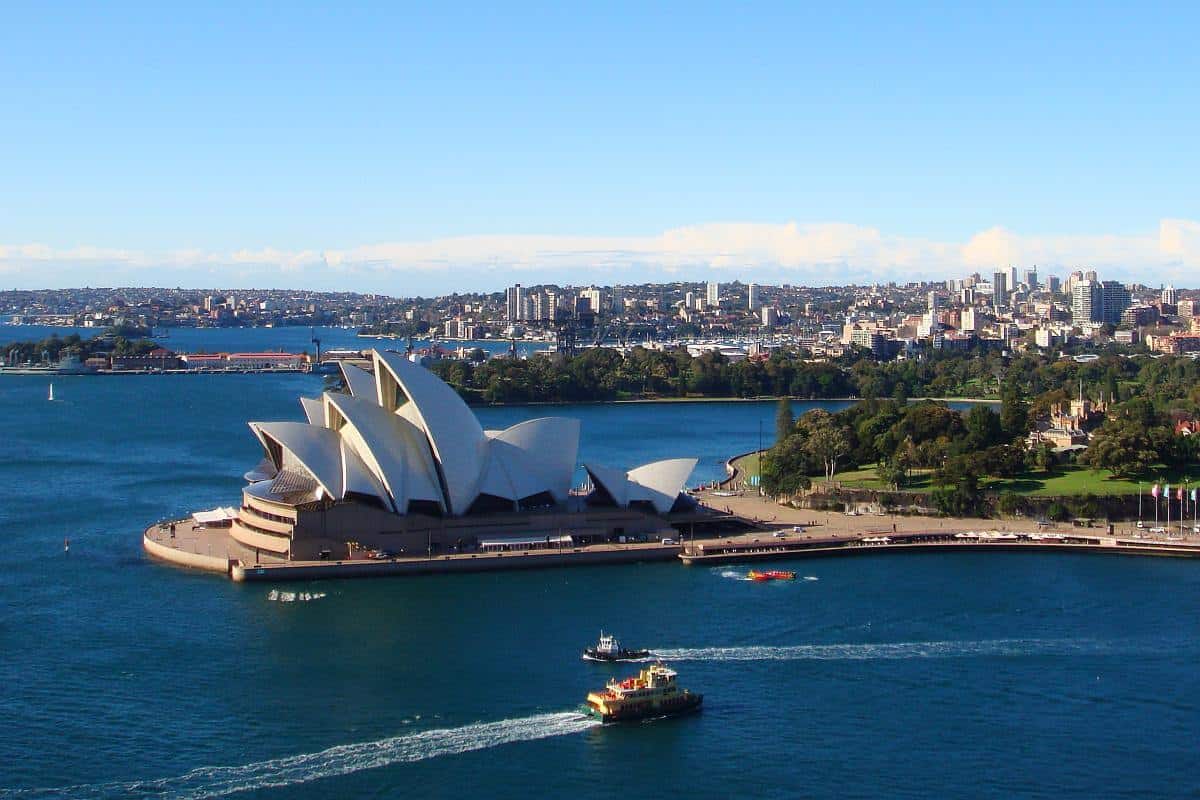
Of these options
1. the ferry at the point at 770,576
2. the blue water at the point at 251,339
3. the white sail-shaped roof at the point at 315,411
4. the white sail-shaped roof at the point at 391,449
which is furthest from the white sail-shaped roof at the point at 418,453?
the blue water at the point at 251,339

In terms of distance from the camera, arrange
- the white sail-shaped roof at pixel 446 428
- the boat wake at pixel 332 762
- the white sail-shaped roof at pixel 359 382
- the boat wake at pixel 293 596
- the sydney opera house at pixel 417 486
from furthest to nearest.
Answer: the white sail-shaped roof at pixel 359 382 → the white sail-shaped roof at pixel 446 428 → the sydney opera house at pixel 417 486 → the boat wake at pixel 293 596 → the boat wake at pixel 332 762

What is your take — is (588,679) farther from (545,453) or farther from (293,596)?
(545,453)

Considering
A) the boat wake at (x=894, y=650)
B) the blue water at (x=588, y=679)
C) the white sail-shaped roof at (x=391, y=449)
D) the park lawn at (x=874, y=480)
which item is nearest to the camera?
the blue water at (x=588, y=679)

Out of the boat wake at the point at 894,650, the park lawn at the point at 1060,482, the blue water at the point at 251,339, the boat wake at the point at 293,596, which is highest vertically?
the blue water at the point at 251,339

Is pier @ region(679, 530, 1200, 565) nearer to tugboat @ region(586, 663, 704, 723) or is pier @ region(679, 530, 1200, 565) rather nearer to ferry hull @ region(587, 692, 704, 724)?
tugboat @ region(586, 663, 704, 723)

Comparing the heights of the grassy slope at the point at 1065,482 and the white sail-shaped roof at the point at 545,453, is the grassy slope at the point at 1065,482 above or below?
below

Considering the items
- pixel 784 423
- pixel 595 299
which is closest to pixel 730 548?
pixel 784 423

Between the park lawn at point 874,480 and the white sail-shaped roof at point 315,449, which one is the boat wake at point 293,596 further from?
the park lawn at point 874,480
